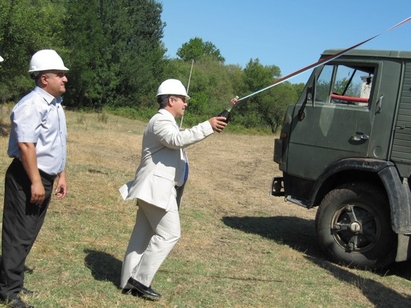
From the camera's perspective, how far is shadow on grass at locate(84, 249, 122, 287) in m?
5.09

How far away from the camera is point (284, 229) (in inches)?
340

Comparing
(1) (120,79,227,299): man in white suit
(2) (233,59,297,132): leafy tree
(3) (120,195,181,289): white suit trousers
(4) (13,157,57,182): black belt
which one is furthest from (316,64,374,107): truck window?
(2) (233,59,297,132): leafy tree

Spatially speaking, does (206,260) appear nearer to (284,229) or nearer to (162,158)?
(162,158)

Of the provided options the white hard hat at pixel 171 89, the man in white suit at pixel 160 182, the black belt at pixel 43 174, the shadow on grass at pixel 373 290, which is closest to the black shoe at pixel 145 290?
the man in white suit at pixel 160 182

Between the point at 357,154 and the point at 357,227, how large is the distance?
87 centimetres

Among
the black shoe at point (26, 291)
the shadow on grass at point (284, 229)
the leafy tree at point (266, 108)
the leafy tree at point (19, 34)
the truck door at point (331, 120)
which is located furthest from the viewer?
the leafy tree at point (266, 108)

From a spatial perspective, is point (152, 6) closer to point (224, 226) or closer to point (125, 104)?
point (125, 104)

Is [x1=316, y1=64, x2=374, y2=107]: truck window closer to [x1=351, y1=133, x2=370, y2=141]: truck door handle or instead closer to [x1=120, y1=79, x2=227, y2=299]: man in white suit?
[x1=351, y1=133, x2=370, y2=141]: truck door handle

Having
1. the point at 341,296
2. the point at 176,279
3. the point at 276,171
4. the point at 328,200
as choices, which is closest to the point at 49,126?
the point at 176,279

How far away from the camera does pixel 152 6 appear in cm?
4653

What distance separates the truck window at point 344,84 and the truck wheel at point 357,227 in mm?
1119

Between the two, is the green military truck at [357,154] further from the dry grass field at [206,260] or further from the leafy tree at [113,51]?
the leafy tree at [113,51]

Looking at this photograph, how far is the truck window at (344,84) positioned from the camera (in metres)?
7.04

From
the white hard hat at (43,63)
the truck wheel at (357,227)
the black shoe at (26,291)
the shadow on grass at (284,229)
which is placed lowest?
the shadow on grass at (284,229)
